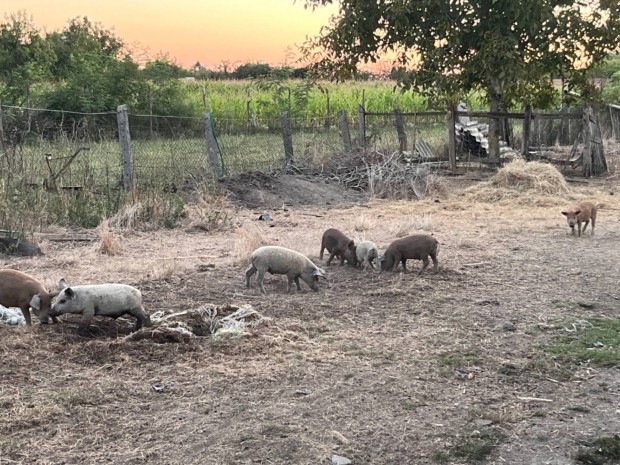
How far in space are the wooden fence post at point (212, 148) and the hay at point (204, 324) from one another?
27.6 ft

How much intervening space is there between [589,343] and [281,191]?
385 inches

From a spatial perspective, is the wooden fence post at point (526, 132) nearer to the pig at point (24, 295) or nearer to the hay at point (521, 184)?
the hay at point (521, 184)

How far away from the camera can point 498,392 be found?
4988mm

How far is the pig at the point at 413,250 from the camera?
8367 millimetres

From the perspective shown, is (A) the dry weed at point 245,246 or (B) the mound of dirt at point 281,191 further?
(B) the mound of dirt at point 281,191

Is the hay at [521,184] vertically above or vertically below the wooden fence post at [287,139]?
below

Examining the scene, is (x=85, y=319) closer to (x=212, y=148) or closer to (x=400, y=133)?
(x=212, y=148)

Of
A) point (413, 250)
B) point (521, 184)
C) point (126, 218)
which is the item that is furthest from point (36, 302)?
point (521, 184)

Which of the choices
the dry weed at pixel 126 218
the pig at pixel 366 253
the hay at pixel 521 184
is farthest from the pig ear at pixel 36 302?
the hay at pixel 521 184

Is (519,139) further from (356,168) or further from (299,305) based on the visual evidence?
(299,305)

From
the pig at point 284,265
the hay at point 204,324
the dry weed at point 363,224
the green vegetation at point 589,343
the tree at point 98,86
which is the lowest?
the green vegetation at point 589,343

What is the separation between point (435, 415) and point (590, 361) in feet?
5.60

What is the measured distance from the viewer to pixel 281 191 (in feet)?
49.6

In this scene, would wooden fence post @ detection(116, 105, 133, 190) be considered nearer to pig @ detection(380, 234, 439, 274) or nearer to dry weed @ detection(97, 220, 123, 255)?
dry weed @ detection(97, 220, 123, 255)
